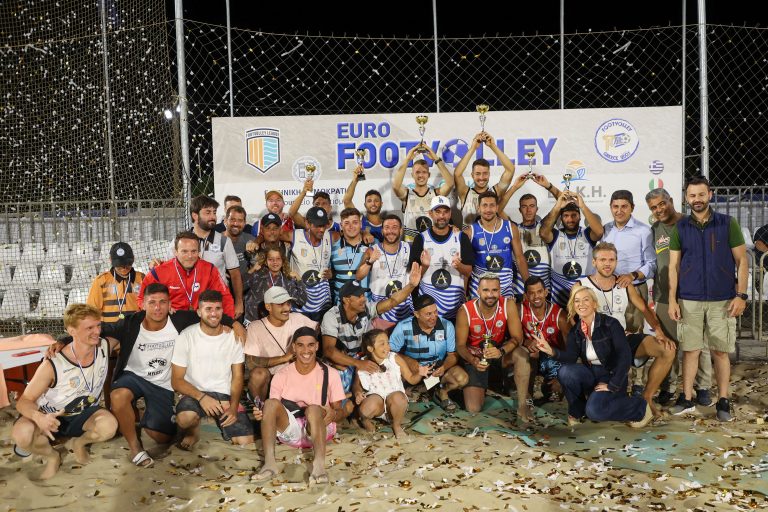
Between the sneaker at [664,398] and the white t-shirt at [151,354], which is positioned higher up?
the white t-shirt at [151,354]

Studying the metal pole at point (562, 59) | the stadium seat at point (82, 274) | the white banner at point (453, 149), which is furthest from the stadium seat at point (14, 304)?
the metal pole at point (562, 59)

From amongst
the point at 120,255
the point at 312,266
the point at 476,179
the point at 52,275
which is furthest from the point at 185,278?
the point at 52,275

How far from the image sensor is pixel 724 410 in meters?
6.34

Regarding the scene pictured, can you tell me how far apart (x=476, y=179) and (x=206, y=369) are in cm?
338

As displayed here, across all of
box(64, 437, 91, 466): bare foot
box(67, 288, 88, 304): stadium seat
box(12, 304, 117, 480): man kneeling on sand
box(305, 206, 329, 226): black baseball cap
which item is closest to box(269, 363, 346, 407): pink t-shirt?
box(12, 304, 117, 480): man kneeling on sand

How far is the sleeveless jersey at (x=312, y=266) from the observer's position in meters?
7.14

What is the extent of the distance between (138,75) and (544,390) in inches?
254

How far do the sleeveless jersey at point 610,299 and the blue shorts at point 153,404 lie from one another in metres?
3.65

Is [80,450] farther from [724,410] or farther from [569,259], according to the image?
[724,410]

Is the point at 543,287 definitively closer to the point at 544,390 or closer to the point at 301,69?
the point at 544,390

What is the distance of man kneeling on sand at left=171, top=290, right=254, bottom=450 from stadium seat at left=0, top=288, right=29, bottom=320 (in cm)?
603

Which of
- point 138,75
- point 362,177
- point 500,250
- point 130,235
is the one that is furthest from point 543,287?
point 130,235

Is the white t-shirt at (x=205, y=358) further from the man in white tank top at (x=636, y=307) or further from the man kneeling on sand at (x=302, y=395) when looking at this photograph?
the man in white tank top at (x=636, y=307)

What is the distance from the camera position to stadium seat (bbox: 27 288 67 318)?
1073cm
